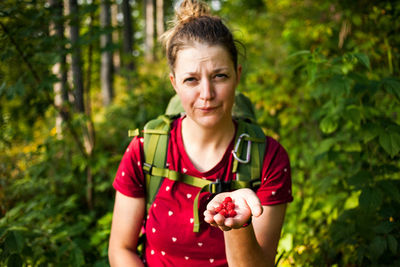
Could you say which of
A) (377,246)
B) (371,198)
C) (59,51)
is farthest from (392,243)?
(59,51)

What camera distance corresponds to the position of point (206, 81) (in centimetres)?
161

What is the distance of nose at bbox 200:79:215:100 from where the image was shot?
1.61 meters

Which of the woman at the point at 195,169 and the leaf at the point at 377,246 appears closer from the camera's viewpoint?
the woman at the point at 195,169

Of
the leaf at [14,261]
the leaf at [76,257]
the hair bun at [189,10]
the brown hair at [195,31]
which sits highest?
the hair bun at [189,10]

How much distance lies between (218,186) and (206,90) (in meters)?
0.53

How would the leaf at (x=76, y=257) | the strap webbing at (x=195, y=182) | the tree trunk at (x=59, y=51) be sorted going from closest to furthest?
1. the strap webbing at (x=195, y=182)
2. the leaf at (x=76, y=257)
3. the tree trunk at (x=59, y=51)

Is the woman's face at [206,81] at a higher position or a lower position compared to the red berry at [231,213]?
higher

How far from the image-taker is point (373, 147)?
242cm

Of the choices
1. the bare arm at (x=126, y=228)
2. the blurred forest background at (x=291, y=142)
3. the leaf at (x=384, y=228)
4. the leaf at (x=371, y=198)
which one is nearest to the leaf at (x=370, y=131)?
the blurred forest background at (x=291, y=142)

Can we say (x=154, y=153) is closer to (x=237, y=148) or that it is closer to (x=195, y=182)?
(x=195, y=182)

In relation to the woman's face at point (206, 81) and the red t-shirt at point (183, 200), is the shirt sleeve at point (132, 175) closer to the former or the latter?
the red t-shirt at point (183, 200)

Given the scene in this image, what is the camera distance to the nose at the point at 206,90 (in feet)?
5.29

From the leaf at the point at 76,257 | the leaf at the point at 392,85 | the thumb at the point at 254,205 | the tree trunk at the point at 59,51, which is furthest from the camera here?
the tree trunk at the point at 59,51

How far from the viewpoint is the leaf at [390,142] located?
78.8 inches
